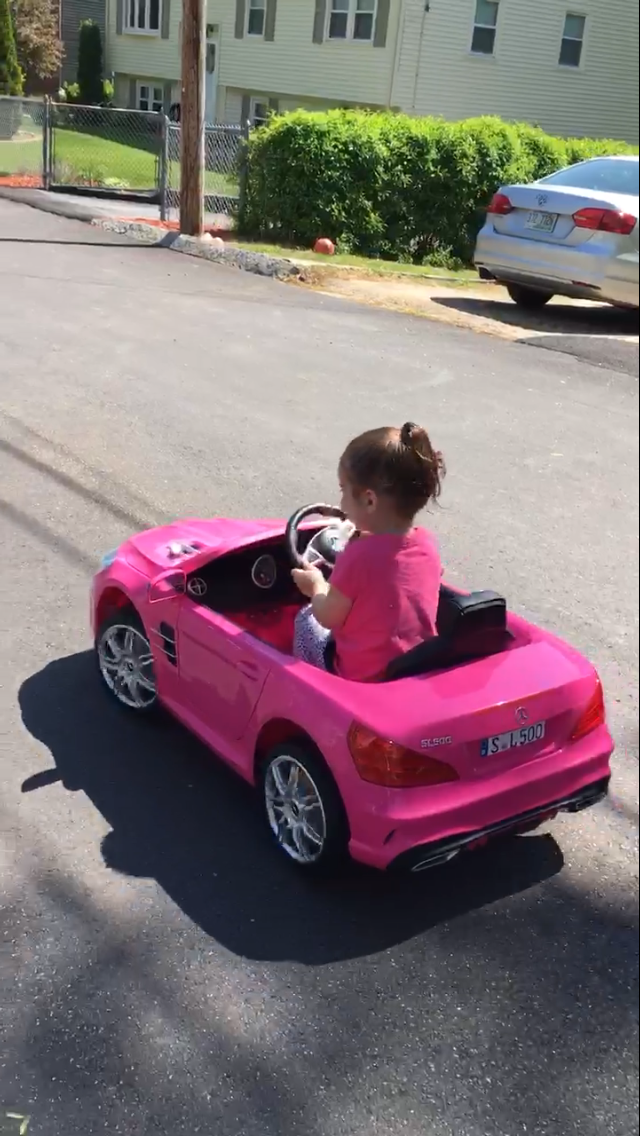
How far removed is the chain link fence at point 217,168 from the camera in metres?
2.31

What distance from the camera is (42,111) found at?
1.62m

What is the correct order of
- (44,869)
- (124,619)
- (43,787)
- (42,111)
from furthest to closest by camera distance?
(124,619), (43,787), (44,869), (42,111)

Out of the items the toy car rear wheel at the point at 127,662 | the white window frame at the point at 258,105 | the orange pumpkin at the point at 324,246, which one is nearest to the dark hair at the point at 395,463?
the white window frame at the point at 258,105

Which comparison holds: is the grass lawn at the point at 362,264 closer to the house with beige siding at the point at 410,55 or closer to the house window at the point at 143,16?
the house with beige siding at the point at 410,55

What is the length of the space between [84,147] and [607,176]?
1.00 metres

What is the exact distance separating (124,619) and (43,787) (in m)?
0.47

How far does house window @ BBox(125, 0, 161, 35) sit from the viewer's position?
170cm

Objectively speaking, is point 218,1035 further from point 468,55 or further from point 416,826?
point 468,55

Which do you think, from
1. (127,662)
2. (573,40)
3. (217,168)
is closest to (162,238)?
(217,168)

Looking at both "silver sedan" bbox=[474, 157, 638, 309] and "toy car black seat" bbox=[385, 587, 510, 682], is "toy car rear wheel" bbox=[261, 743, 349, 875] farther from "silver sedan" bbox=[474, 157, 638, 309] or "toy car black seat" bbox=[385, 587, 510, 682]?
"silver sedan" bbox=[474, 157, 638, 309]

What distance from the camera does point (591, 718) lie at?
2246mm

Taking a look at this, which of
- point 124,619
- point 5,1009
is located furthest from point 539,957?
point 124,619

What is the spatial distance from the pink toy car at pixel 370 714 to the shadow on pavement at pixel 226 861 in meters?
0.10

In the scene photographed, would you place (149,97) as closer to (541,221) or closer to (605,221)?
(605,221)
